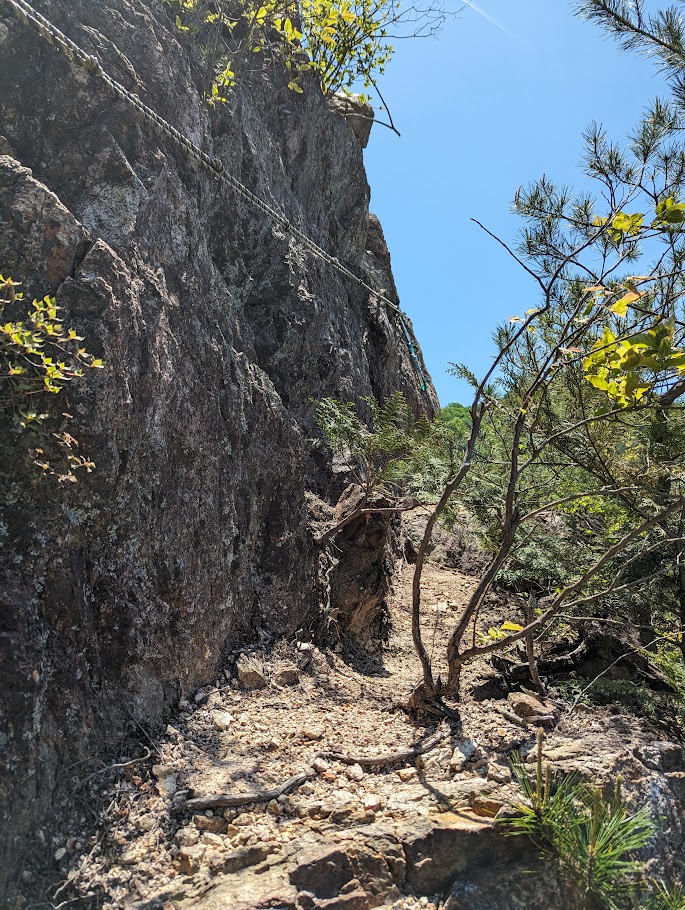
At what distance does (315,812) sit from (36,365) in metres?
2.37

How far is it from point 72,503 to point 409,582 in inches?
213

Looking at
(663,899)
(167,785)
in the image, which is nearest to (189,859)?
(167,785)

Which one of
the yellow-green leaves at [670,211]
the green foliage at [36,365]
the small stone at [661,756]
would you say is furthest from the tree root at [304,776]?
the yellow-green leaves at [670,211]

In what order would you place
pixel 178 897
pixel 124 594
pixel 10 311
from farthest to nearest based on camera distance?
pixel 124 594 < pixel 10 311 < pixel 178 897

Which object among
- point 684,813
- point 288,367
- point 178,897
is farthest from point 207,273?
point 684,813

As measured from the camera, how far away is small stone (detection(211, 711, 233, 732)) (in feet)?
11.0

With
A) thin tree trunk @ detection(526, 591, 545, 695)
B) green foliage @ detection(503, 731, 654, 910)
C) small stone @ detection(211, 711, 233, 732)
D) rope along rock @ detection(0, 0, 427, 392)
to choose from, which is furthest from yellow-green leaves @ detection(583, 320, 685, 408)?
rope along rock @ detection(0, 0, 427, 392)

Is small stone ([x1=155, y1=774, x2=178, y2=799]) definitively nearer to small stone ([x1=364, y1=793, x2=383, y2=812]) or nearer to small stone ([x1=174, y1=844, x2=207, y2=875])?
small stone ([x1=174, y1=844, x2=207, y2=875])

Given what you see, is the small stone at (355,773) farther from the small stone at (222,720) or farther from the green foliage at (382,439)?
the green foliage at (382,439)

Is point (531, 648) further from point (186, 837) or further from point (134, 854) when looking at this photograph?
point (134, 854)

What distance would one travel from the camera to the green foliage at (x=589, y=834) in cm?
260

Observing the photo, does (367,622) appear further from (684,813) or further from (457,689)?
(684,813)

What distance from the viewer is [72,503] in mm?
2871

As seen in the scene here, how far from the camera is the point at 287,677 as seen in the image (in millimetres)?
4086
